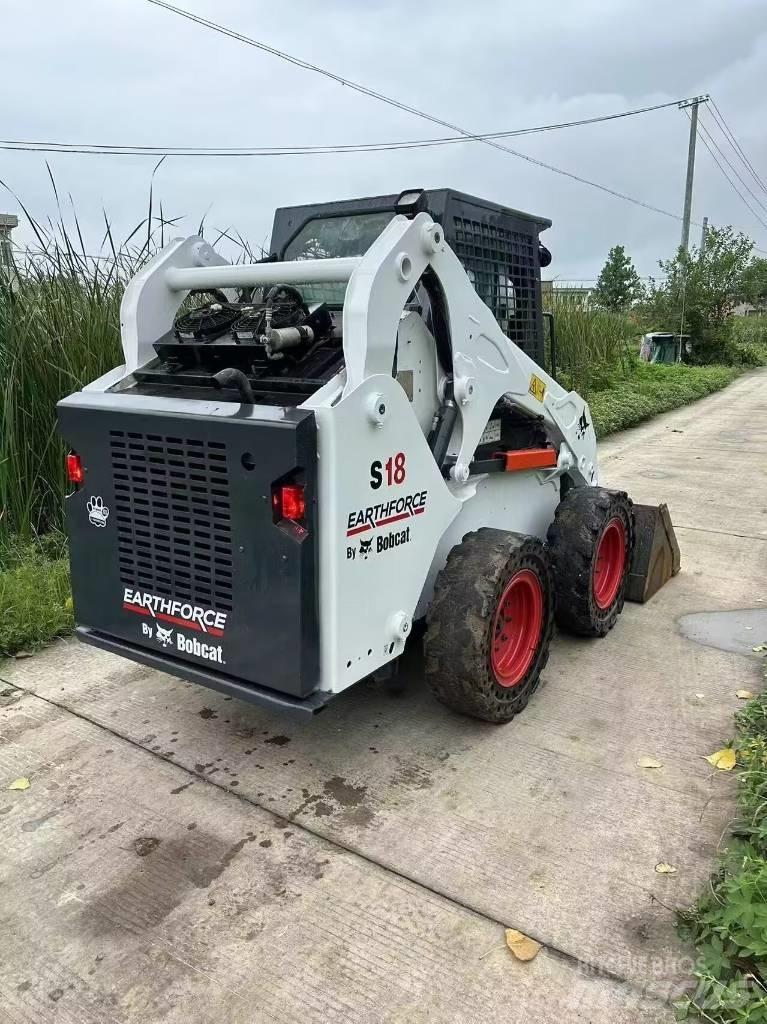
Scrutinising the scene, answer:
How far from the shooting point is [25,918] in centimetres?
232

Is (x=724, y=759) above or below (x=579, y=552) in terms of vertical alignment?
below

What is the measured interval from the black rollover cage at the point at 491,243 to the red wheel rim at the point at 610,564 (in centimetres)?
104

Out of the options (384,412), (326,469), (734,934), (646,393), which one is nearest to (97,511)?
(326,469)

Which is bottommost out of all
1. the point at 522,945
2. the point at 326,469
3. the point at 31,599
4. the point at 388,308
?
the point at 522,945

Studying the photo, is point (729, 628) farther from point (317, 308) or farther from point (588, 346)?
point (588, 346)

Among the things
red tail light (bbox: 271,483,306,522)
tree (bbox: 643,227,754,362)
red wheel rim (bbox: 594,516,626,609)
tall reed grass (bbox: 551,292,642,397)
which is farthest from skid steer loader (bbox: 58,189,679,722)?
tree (bbox: 643,227,754,362)

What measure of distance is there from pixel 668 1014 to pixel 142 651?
2.11m

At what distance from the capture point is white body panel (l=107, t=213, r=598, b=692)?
8.27ft

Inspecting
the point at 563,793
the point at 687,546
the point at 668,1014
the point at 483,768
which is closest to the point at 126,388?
the point at 483,768

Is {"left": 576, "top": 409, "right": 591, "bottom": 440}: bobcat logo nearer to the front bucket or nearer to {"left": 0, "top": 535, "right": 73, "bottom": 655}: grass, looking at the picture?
the front bucket

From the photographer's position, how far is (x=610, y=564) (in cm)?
444

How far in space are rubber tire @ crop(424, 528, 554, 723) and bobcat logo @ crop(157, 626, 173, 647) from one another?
1.01 meters

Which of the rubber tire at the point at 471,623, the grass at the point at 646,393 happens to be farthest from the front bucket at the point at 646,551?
the grass at the point at 646,393

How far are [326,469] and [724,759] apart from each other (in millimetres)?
2014
